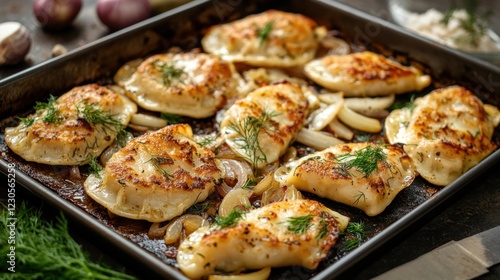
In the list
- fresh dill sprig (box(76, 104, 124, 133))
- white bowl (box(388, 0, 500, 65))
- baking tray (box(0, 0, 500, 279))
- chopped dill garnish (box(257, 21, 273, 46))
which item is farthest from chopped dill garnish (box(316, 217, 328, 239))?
white bowl (box(388, 0, 500, 65))

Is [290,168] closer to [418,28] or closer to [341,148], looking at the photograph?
[341,148]

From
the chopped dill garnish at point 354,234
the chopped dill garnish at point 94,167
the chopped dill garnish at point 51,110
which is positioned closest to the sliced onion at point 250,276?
the chopped dill garnish at point 354,234

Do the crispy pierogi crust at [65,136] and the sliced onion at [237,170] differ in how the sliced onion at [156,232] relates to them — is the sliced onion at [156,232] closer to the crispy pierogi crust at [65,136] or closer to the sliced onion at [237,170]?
the sliced onion at [237,170]

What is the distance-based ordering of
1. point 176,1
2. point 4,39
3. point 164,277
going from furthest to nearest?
point 176,1 → point 4,39 → point 164,277

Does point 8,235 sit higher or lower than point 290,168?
higher

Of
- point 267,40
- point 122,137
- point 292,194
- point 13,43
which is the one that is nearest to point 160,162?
point 122,137

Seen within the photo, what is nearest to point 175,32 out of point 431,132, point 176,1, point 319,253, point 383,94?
point 176,1
